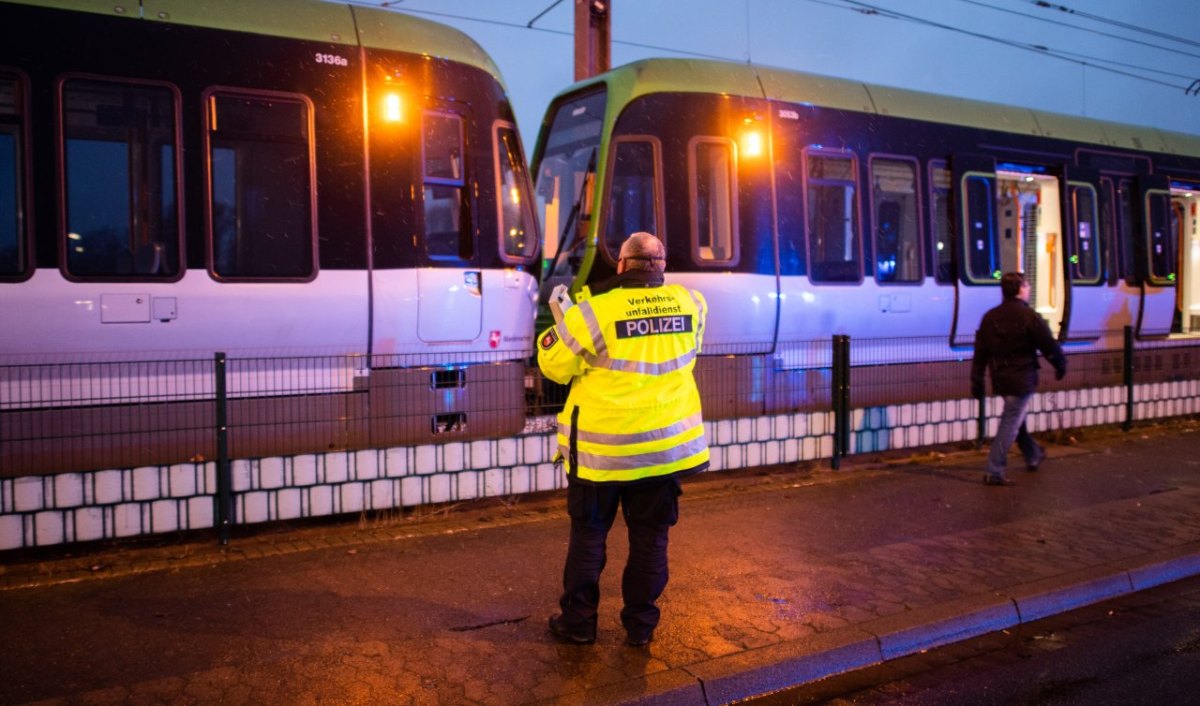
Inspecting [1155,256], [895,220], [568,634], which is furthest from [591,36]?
[568,634]

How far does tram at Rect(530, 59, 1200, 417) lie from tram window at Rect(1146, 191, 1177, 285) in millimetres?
74

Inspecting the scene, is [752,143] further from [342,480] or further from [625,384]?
[625,384]

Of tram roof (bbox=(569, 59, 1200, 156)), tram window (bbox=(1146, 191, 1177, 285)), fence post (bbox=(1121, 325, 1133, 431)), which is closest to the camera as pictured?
tram roof (bbox=(569, 59, 1200, 156))

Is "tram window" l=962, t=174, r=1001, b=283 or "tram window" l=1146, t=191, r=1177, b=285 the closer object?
"tram window" l=962, t=174, r=1001, b=283

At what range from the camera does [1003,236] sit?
1350cm

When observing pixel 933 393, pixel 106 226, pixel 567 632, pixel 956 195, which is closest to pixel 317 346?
pixel 106 226

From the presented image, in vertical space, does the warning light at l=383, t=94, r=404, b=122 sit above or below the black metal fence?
above

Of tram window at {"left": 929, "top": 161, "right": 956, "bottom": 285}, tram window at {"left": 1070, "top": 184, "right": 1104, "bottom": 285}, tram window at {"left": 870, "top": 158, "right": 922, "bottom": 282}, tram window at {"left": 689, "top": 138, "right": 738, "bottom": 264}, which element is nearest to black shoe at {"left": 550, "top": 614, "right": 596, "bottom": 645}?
tram window at {"left": 689, "top": 138, "right": 738, "bottom": 264}

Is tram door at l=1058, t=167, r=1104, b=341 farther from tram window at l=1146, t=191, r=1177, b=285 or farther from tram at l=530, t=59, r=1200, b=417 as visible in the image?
tram window at l=1146, t=191, r=1177, b=285

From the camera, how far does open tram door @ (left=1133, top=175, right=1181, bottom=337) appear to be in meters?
14.9

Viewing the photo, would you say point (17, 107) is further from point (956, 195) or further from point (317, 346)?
point (956, 195)

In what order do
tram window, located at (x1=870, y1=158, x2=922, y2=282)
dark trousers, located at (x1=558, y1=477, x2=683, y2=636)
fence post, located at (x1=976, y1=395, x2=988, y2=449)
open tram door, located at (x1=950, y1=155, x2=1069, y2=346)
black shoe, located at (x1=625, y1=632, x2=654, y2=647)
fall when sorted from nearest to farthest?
dark trousers, located at (x1=558, y1=477, x2=683, y2=636)
black shoe, located at (x1=625, y1=632, x2=654, y2=647)
fence post, located at (x1=976, y1=395, x2=988, y2=449)
tram window, located at (x1=870, y1=158, x2=922, y2=282)
open tram door, located at (x1=950, y1=155, x2=1069, y2=346)

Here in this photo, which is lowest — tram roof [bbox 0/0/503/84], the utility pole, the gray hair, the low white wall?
the low white wall

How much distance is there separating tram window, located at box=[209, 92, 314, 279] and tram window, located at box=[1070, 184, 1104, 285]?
10754mm
